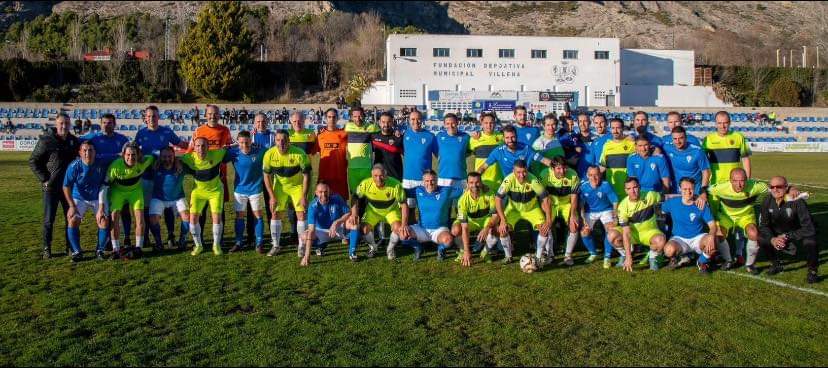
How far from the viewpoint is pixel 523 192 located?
723 cm

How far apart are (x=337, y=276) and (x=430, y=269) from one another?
1.02 meters

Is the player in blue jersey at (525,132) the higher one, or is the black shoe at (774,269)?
the player in blue jersey at (525,132)

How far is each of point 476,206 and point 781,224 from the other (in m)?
3.24

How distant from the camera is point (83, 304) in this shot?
5285mm

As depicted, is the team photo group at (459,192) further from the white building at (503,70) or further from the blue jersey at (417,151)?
the white building at (503,70)

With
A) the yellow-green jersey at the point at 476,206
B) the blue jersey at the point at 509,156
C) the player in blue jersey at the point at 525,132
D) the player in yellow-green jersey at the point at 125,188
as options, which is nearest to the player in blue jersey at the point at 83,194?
the player in yellow-green jersey at the point at 125,188

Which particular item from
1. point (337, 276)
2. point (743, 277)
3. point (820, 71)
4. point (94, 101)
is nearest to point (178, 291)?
point (337, 276)

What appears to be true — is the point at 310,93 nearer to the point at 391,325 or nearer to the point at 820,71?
the point at 820,71

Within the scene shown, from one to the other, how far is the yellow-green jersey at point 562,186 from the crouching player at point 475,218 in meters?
0.72

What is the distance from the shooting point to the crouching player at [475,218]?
700cm

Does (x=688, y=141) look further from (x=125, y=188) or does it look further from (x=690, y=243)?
(x=125, y=188)

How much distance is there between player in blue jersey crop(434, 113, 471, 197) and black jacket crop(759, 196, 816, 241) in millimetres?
3384

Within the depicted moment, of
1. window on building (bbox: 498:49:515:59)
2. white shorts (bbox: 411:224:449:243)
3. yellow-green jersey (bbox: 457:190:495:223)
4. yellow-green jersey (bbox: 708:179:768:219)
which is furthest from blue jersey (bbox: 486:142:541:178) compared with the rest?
window on building (bbox: 498:49:515:59)

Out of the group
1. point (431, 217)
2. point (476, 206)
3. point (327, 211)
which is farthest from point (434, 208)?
point (327, 211)
